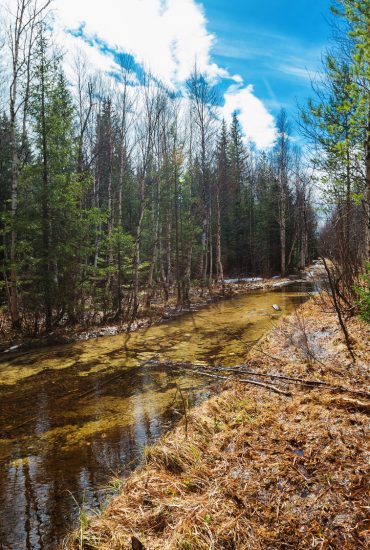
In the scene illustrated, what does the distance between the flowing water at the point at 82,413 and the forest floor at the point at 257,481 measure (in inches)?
27.7

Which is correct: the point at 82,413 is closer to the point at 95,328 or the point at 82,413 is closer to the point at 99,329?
the point at 99,329

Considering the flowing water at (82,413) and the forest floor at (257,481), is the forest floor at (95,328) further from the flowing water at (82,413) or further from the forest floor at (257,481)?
the forest floor at (257,481)

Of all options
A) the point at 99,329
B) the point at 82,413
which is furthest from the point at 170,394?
the point at 99,329

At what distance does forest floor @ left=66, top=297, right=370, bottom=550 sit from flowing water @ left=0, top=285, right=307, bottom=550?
0.70 meters

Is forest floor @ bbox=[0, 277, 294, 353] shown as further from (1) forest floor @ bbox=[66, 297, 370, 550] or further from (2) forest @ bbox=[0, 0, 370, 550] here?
(1) forest floor @ bbox=[66, 297, 370, 550]

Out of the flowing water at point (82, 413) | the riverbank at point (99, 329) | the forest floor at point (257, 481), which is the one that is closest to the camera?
the forest floor at point (257, 481)

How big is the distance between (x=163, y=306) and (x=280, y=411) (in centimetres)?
1308

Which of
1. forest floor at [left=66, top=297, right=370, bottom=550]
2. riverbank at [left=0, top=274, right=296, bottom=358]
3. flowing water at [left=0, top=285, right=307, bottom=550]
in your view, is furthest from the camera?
riverbank at [left=0, top=274, right=296, bottom=358]

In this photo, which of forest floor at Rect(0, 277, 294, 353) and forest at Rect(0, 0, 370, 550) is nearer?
forest at Rect(0, 0, 370, 550)

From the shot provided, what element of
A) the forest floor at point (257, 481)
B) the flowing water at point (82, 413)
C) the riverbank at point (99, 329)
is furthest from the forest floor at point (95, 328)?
the forest floor at point (257, 481)

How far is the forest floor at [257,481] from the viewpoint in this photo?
2.49 metres

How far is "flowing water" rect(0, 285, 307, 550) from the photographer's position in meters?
3.62

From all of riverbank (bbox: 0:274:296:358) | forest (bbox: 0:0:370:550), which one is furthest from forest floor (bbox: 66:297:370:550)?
riverbank (bbox: 0:274:296:358)

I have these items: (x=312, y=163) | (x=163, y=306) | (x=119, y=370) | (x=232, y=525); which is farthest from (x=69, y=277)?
(x=232, y=525)
